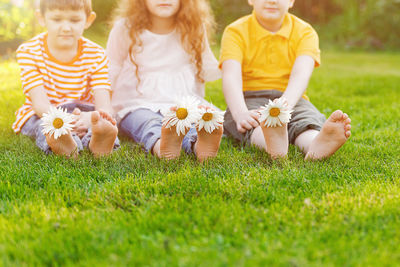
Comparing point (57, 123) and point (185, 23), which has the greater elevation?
point (185, 23)

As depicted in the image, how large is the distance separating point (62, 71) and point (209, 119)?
1.16 metres

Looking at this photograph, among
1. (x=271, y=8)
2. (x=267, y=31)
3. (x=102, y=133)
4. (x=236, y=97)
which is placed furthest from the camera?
(x=267, y=31)

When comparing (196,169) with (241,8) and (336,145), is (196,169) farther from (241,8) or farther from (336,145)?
(241,8)

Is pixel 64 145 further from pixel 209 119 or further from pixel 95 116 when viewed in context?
pixel 209 119

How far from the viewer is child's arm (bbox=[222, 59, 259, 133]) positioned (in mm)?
2482

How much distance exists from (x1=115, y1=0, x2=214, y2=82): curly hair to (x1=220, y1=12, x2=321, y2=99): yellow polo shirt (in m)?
0.22

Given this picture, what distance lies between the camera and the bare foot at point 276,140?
2219 mm

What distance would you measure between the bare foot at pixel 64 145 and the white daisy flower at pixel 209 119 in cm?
67

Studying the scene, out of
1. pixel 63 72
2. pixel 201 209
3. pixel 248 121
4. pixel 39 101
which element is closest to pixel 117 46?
pixel 63 72

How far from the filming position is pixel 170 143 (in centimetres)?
222

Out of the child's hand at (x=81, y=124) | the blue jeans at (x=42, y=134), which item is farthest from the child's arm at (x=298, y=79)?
the child's hand at (x=81, y=124)

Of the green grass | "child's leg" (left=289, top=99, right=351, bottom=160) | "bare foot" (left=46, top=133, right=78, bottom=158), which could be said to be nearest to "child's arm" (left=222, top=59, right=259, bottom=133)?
the green grass

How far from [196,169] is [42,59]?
1.29m

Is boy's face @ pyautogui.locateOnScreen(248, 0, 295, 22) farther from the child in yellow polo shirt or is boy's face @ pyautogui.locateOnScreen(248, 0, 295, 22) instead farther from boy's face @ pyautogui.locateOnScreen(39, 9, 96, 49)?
boy's face @ pyautogui.locateOnScreen(39, 9, 96, 49)
